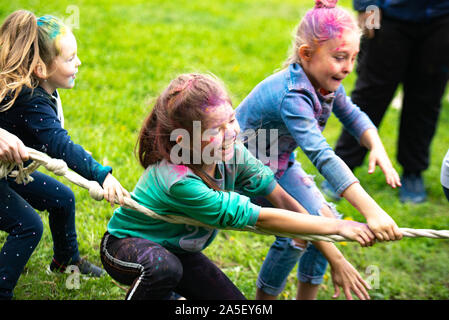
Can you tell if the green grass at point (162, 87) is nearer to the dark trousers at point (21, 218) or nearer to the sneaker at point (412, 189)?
the sneaker at point (412, 189)

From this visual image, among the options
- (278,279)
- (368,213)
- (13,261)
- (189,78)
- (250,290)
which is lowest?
(250,290)

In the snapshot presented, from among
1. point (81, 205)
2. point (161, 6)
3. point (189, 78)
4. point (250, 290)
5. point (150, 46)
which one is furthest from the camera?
point (161, 6)

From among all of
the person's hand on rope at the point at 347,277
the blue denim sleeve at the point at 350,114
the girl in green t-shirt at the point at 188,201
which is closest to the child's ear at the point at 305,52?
the blue denim sleeve at the point at 350,114

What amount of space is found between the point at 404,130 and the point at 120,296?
2.99 m

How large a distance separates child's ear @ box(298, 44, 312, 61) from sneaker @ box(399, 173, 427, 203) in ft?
8.39

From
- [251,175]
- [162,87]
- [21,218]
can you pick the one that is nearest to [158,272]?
[251,175]

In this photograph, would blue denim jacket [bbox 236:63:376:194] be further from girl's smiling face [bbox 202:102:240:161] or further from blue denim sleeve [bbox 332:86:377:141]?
girl's smiling face [bbox 202:102:240:161]

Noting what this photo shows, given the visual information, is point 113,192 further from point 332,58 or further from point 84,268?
point 332,58

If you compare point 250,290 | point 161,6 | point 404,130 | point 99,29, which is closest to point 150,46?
point 99,29

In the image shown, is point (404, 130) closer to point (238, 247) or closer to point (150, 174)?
point (238, 247)

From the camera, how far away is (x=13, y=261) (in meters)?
2.54

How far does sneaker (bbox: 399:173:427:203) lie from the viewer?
15.6 feet

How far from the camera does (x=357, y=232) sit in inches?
88.0
